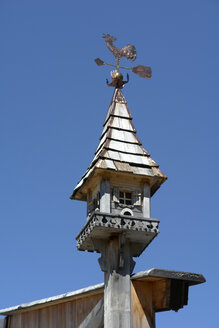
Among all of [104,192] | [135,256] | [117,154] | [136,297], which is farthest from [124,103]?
[136,297]

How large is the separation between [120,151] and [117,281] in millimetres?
3549

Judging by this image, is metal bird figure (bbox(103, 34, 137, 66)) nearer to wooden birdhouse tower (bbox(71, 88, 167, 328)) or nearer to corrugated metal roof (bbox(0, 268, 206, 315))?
wooden birdhouse tower (bbox(71, 88, 167, 328))

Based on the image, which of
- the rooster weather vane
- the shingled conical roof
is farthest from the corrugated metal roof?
the rooster weather vane

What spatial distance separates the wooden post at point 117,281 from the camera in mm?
15359

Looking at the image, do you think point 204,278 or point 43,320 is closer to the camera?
point 204,278

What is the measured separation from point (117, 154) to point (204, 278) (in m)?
4.10

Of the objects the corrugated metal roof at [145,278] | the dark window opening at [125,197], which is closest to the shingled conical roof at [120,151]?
the dark window opening at [125,197]

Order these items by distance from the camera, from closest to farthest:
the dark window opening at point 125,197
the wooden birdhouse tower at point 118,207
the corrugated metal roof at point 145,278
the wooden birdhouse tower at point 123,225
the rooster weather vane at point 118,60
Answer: the corrugated metal roof at point 145,278, the wooden birdhouse tower at point 123,225, the wooden birdhouse tower at point 118,207, the dark window opening at point 125,197, the rooster weather vane at point 118,60

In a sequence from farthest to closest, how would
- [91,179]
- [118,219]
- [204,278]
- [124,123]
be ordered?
[124,123] < [91,179] < [118,219] < [204,278]

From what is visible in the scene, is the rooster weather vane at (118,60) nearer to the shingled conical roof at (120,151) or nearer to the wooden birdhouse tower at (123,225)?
the shingled conical roof at (120,151)

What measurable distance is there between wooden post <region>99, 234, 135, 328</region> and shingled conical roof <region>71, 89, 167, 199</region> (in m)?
1.80

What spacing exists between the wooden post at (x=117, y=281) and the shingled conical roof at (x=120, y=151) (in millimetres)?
1802

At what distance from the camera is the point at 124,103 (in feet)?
62.8

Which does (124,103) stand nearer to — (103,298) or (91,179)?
(91,179)
